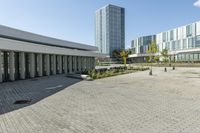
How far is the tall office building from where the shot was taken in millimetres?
121812

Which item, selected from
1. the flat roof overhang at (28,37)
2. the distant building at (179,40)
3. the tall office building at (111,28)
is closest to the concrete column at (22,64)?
the flat roof overhang at (28,37)

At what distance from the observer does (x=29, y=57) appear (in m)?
22.5

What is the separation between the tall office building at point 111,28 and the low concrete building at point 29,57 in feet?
298

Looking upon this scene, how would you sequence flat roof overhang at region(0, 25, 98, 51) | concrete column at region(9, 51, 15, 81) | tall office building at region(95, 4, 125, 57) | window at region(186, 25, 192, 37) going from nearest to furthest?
flat roof overhang at region(0, 25, 98, 51) → concrete column at region(9, 51, 15, 81) → window at region(186, 25, 192, 37) → tall office building at region(95, 4, 125, 57)

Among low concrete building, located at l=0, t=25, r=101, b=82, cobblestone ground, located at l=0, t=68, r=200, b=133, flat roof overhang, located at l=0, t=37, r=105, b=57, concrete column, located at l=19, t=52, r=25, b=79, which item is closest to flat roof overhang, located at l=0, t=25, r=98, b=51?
low concrete building, located at l=0, t=25, r=101, b=82

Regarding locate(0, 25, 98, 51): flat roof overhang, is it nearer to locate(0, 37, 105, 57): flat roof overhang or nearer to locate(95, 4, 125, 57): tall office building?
locate(0, 37, 105, 57): flat roof overhang

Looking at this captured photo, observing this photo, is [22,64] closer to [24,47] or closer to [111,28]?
[24,47]

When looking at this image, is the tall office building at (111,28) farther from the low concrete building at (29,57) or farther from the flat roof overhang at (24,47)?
the flat roof overhang at (24,47)

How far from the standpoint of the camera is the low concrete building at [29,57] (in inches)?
740

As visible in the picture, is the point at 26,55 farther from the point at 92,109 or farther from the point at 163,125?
the point at 163,125

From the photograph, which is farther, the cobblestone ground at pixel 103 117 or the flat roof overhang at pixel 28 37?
the flat roof overhang at pixel 28 37

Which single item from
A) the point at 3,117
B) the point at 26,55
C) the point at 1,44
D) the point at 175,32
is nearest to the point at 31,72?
the point at 26,55

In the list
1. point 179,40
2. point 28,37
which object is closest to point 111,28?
point 179,40

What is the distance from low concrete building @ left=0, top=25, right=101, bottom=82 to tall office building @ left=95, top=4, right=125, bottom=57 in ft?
298
